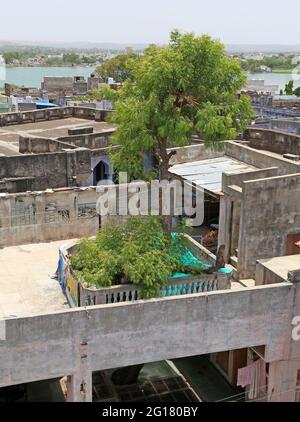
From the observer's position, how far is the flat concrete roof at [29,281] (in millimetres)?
15250

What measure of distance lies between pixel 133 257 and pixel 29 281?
152 inches

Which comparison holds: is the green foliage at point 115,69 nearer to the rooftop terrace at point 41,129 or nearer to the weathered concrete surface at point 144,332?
the rooftop terrace at point 41,129

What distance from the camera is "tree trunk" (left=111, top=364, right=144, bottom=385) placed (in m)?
17.5

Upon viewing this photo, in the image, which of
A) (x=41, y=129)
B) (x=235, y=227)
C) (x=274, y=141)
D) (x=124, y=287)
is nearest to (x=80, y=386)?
(x=124, y=287)

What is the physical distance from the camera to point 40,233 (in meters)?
19.5

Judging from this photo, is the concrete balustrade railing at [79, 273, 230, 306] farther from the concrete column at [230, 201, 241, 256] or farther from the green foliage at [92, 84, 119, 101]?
the green foliage at [92, 84, 119, 101]

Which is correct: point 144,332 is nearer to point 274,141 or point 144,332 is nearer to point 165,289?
point 165,289

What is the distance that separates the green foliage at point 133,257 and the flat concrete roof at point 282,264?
2039 mm

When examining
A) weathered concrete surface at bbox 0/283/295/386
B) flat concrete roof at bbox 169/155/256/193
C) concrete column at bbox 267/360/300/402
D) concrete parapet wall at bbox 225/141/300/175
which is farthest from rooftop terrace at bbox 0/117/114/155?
concrete column at bbox 267/360/300/402

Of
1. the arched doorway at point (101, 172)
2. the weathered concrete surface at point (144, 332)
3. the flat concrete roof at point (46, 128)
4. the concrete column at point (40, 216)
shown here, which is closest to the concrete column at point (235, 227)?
the weathered concrete surface at point (144, 332)

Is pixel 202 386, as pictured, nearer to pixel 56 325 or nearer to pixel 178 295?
pixel 178 295

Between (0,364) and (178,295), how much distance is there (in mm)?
4464

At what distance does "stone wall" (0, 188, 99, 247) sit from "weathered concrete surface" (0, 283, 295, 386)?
6.43 m
